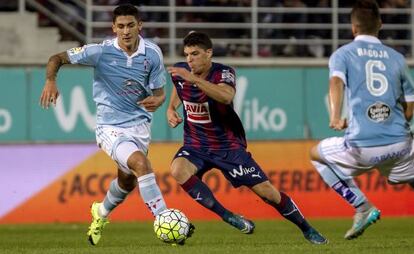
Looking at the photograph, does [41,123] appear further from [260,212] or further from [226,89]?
[226,89]

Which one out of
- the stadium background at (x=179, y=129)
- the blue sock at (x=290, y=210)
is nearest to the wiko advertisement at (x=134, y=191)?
the stadium background at (x=179, y=129)

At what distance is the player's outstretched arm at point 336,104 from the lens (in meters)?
9.99

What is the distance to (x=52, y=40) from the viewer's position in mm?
21312

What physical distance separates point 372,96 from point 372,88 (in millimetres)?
68

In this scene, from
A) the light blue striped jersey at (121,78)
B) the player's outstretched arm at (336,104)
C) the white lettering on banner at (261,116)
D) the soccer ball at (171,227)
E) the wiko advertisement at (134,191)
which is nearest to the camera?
the player's outstretched arm at (336,104)

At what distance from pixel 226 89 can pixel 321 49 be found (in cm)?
1073

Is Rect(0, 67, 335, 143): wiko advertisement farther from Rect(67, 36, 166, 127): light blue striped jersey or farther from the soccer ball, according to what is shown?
the soccer ball

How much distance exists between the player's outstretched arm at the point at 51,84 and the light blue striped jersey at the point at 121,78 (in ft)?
1.18

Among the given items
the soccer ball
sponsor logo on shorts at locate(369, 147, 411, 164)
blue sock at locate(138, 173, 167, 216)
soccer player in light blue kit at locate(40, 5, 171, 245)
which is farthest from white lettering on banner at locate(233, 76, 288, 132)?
sponsor logo on shorts at locate(369, 147, 411, 164)

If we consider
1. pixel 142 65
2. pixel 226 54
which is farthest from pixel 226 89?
pixel 226 54

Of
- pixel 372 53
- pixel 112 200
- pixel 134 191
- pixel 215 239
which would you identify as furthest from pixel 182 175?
pixel 134 191

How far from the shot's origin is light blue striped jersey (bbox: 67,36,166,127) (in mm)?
11930

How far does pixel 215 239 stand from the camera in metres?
13.1

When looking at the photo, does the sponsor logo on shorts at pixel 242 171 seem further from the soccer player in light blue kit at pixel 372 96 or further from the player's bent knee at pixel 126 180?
the soccer player in light blue kit at pixel 372 96
